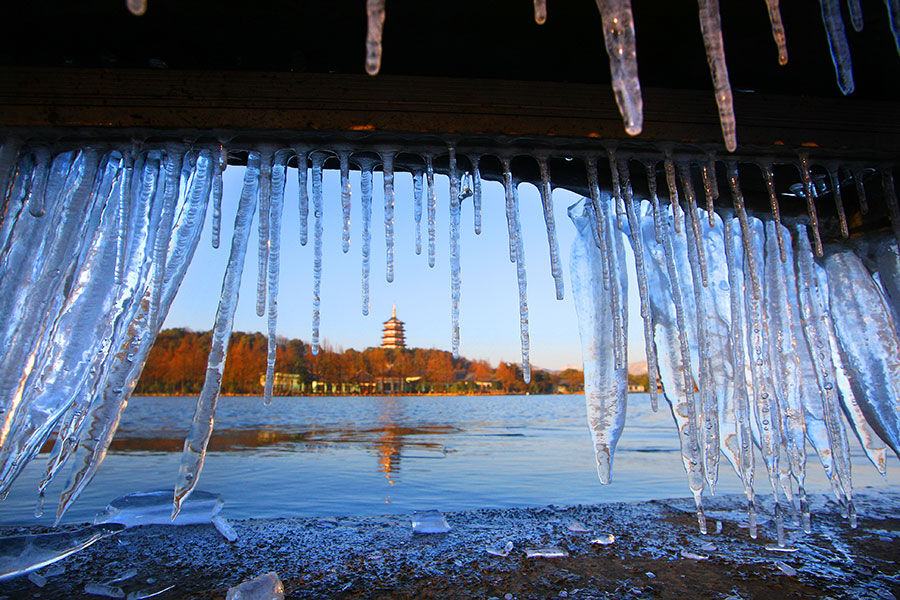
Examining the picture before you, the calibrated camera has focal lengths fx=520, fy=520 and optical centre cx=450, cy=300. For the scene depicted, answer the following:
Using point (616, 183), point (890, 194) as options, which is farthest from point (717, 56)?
point (890, 194)

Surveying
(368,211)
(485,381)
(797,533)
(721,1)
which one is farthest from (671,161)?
A: (485,381)

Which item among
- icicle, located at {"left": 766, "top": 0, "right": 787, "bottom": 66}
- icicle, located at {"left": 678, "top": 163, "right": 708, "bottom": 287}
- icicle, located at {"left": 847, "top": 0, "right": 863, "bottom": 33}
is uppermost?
icicle, located at {"left": 847, "top": 0, "right": 863, "bottom": 33}

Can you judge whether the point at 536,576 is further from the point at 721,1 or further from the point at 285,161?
the point at 721,1

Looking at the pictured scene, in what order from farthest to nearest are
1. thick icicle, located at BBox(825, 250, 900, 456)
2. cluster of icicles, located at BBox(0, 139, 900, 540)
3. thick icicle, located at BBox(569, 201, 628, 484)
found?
thick icicle, located at BBox(825, 250, 900, 456), thick icicle, located at BBox(569, 201, 628, 484), cluster of icicles, located at BBox(0, 139, 900, 540)

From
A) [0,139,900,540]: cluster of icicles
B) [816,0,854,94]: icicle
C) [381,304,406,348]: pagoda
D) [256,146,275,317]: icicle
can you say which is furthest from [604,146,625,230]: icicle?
[381,304,406,348]: pagoda

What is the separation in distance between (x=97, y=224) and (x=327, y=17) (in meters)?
1.61

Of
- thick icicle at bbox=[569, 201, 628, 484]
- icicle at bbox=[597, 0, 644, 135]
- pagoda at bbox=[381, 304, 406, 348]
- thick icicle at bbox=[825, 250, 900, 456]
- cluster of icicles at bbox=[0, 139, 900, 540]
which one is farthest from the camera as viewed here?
pagoda at bbox=[381, 304, 406, 348]

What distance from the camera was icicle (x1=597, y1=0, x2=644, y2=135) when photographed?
174 centimetres

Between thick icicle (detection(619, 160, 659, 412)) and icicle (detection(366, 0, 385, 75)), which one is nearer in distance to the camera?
icicle (detection(366, 0, 385, 75))

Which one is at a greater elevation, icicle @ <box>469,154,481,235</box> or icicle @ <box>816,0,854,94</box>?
icicle @ <box>816,0,854,94</box>

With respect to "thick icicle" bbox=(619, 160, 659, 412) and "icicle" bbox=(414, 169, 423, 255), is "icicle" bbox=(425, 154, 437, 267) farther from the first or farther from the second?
"thick icicle" bbox=(619, 160, 659, 412)

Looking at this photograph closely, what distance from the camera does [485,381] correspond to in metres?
87.8

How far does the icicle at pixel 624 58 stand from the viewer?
1.74 metres

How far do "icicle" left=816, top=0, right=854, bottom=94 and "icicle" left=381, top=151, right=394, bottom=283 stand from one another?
6.12 ft
